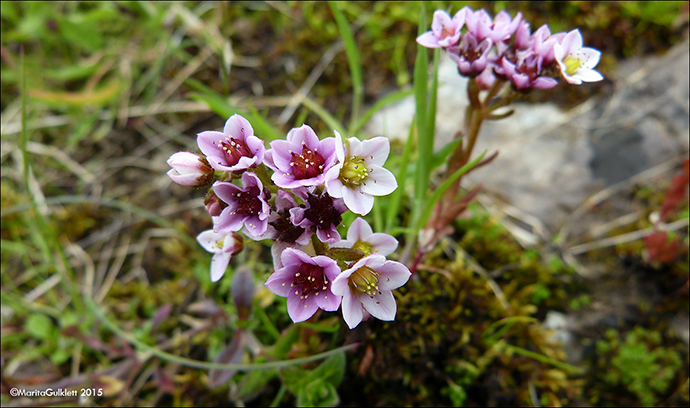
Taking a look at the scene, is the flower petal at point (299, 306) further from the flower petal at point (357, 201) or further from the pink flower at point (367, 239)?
the flower petal at point (357, 201)

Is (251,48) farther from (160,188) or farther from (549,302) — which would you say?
(549,302)

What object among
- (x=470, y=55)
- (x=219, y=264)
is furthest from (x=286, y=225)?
(x=470, y=55)

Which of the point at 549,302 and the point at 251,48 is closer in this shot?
the point at 549,302

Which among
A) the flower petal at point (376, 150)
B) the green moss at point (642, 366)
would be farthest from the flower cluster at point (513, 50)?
the green moss at point (642, 366)

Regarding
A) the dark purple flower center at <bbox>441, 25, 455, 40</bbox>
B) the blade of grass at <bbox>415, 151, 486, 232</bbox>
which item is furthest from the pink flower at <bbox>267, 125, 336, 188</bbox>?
the dark purple flower center at <bbox>441, 25, 455, 40</bbox>

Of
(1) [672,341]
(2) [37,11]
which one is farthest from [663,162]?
(2) [37,11]

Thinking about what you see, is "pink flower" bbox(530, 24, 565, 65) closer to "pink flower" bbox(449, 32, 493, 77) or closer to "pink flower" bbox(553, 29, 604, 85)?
"pink flower" bbox(553, 29, 604, 85)

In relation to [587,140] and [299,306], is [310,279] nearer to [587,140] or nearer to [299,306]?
[299,306]
